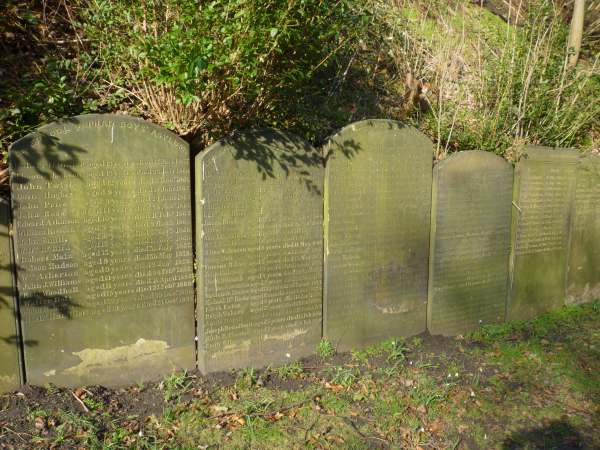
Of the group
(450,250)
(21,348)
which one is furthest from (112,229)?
(450,250)

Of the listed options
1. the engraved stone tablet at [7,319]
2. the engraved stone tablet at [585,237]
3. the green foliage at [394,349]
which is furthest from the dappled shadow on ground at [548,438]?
the engraved stone tablet at [7,319]

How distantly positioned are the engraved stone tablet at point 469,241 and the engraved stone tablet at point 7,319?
11.9 ft

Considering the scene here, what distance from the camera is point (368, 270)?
16.8ft

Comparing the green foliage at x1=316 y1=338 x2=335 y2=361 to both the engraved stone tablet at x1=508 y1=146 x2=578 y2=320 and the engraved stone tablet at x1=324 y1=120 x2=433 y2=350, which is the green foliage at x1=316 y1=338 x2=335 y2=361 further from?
the engraved stone tablet at x1=508 y1=146 x2=578 y2=320

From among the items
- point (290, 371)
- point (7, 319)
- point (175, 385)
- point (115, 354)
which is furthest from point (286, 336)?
point (7, 319)

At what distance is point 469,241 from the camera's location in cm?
566

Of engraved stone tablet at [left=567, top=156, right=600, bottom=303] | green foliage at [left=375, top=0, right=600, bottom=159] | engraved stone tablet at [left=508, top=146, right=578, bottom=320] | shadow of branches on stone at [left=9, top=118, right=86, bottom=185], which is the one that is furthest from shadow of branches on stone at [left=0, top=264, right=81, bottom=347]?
engraved stone tablet at [left=567, top=156, right=600, bottom=303]

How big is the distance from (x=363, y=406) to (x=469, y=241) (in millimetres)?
2198

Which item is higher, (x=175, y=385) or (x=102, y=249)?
(x=102, y=249)

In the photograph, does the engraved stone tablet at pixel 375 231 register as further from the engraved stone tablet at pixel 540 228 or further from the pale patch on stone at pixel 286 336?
the engraved stone tablet at pixel 540 228

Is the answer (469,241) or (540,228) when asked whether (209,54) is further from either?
(540,228)

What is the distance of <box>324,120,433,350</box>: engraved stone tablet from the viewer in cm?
491

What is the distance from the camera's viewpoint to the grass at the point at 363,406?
375 centimetres

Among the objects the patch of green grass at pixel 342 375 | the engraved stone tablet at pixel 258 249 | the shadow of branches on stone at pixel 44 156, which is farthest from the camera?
the patch of green grass at pixel 342 375
